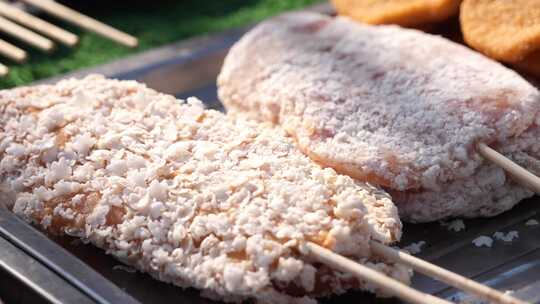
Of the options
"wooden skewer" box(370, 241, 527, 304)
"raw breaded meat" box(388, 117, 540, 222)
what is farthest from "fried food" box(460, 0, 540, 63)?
"wooden skewer" box(370, 241, 527, 304)

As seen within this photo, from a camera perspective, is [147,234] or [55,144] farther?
[55,144]

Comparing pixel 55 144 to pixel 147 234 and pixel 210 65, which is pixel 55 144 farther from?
pixel 210 65

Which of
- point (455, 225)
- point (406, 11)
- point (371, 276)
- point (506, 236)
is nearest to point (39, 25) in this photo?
point (406, 11)

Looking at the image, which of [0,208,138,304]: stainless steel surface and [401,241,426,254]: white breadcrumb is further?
[401,241,426,254]: white breadcrumb

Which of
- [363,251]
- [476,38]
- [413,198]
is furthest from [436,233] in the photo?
[476,38]

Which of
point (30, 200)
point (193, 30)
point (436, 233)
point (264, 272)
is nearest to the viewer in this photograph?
point (264, 272)

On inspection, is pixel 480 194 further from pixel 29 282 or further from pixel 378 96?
pixel 29 282

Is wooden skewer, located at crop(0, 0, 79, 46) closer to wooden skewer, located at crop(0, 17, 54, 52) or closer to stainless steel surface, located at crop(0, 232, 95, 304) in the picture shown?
wooden skewer, located at crop(0, 17, 54, 52)
